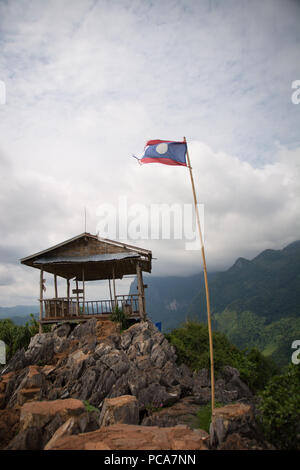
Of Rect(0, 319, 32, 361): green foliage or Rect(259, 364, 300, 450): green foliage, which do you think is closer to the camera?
Rect(259, 364, 300, 450): green foliage

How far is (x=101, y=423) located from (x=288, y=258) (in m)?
121

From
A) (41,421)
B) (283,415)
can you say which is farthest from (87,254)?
(283,415)

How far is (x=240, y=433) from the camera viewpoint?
625 centimetres

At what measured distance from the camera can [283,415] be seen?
6.14m

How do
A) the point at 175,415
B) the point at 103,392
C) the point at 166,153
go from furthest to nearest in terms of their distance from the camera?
the point at 103,392, the point at 166,153, the point at 175,415

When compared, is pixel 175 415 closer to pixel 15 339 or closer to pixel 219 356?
pixel 219 356

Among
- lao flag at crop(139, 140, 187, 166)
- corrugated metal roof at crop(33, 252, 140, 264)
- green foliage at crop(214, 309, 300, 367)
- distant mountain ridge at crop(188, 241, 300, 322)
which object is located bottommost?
green foliage at crop(214, 309, 300, 367)

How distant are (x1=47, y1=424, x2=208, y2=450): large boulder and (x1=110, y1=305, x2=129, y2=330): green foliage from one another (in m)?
9.18

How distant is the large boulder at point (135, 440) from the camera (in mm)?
5723

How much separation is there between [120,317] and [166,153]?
9817 mm

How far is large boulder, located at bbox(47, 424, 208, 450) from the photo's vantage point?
572 cm

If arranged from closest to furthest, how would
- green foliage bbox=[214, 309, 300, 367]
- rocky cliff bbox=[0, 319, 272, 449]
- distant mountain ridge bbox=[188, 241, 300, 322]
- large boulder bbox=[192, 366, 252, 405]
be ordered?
1. rocky cliff bbox=[0, 319, 272, 449]
2. large boulder bbox=[192, 366, 252, 405]
3. green foliage bbox=[214, 309, 300, 367]
4. distant mountain ridge bbox=[188, 241, 300, 322]

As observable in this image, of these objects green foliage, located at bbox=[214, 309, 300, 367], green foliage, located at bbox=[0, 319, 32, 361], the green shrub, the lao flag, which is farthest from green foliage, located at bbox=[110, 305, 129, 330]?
green foliage, located at bbox=[214, 309, 300, 367]

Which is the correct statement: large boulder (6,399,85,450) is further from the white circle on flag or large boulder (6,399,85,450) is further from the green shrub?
the white circle on flag
